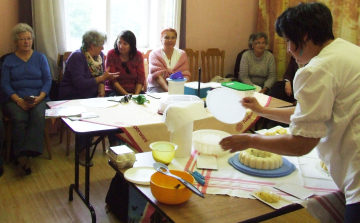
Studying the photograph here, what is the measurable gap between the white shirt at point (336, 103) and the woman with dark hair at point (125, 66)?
2.49 metres

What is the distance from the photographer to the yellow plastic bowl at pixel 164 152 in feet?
4.75

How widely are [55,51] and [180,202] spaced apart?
2776mm

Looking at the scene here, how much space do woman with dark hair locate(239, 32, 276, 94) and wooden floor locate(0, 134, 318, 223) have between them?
6.85ft

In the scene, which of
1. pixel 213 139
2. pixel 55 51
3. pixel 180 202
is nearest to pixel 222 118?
pixel 213 139

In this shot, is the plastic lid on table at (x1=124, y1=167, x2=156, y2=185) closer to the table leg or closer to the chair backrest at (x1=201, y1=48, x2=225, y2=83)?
the table leg

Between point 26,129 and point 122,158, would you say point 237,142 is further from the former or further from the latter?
point 26,129

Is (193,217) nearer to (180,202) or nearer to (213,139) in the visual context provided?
(180,202)

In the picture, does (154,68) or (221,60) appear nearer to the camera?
(154,68)

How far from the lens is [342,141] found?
3.85 ft

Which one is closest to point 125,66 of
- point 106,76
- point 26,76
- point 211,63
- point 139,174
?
point 106,76

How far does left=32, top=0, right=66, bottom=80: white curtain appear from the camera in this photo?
3.34 m

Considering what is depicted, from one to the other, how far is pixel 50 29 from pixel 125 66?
0.79 m

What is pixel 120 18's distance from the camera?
4.03m

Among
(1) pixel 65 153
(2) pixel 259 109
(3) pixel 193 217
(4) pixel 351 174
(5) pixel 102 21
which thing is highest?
(5) pixel 102 21
